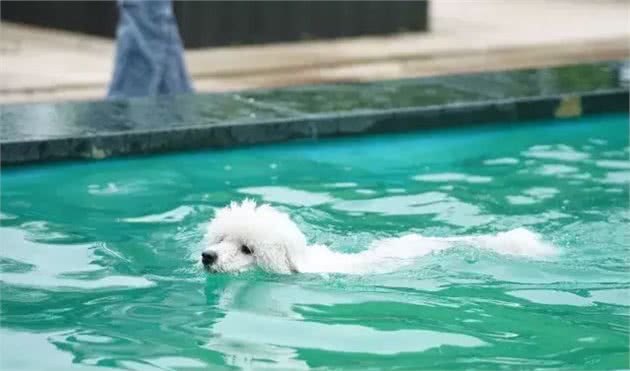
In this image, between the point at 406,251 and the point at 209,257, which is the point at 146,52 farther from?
the point at 209,257

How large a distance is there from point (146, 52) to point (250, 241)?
17.7 feet

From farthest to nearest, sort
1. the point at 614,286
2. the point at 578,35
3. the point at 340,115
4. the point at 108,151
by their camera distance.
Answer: the point at 578,35 → the point at 340,115 → the point at 108,151 → the point at 614,286

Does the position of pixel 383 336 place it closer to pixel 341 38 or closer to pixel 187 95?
pixel 187 95

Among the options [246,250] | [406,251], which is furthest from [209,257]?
[406,251]

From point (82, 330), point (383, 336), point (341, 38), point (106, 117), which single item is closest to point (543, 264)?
point (383, 336)

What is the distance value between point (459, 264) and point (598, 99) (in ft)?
14.0

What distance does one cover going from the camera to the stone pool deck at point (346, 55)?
13.7 metres

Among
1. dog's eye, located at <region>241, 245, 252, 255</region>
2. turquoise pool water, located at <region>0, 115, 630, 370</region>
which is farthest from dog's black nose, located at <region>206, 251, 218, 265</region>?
turquoise pool water, located at <region>0, 115, 630, 370</region>

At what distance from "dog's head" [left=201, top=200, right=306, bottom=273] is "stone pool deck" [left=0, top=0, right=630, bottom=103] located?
708cm

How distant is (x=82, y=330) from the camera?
5891 mm

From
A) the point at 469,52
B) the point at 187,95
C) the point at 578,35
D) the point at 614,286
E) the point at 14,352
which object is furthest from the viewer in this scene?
the point at 578,35

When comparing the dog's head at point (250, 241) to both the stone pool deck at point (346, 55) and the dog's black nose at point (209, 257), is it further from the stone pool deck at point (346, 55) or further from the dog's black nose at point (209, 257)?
the stone pool deck at point (346, 55)

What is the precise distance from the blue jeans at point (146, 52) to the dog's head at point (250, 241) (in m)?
5.27

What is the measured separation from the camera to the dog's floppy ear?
19.4 feet
